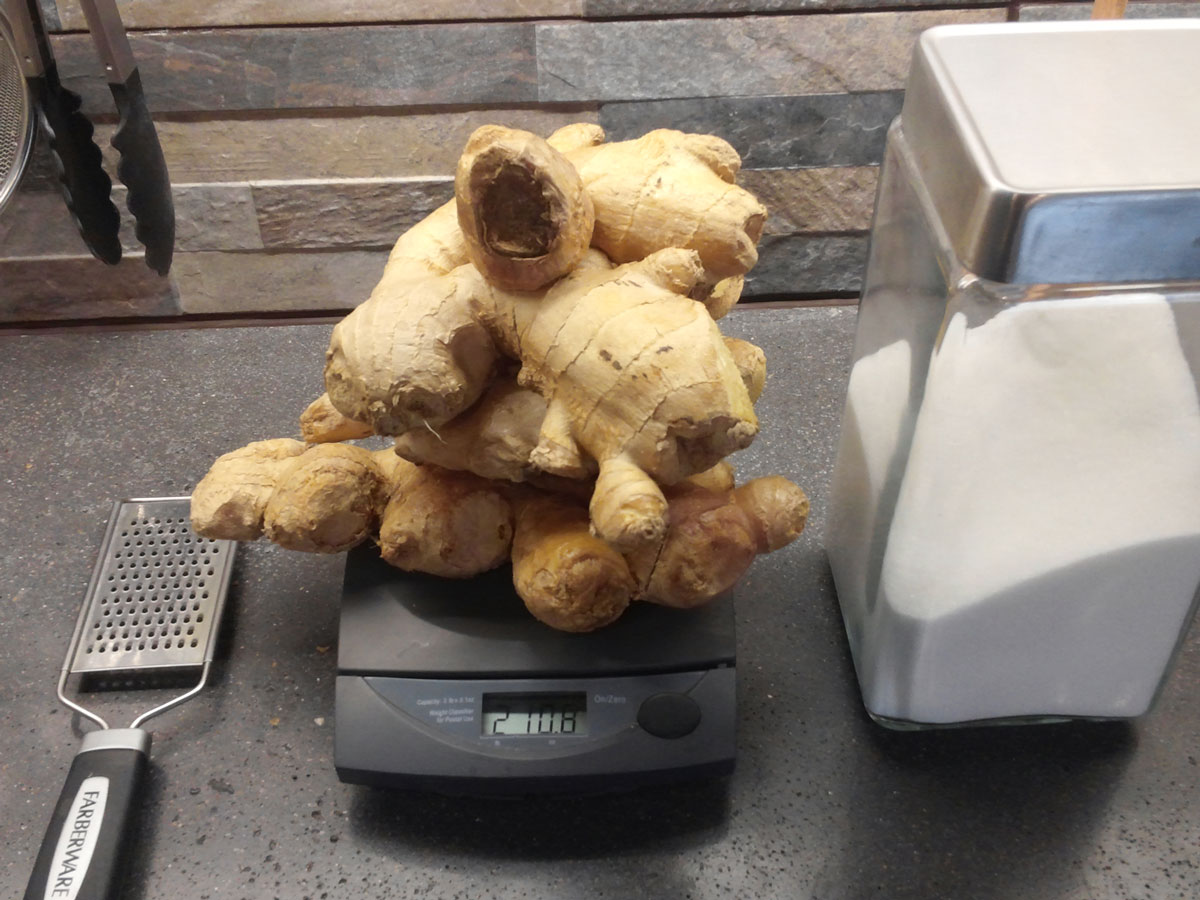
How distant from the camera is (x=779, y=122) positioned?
961mm

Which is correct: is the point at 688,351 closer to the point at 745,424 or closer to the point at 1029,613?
the point at 745,424

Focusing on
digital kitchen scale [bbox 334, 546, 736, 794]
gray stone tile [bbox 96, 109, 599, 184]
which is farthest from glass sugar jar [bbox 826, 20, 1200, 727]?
gray stone tile [bbox 96, 109, 599, 184]

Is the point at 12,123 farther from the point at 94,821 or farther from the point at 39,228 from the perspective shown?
the point at 94,821

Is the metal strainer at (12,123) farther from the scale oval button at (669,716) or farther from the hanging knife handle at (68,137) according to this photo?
the scale oval button at (669,716)

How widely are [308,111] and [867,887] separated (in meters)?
0.77

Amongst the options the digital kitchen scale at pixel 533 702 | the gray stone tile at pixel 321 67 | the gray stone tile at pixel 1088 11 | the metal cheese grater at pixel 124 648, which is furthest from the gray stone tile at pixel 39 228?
the gray stone tile at pixel 1088 11

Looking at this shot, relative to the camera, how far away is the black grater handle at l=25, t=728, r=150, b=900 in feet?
1.75

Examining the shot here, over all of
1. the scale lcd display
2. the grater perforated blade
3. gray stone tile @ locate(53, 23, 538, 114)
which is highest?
gray stone tile @ locate(53, 23, 538, 114)

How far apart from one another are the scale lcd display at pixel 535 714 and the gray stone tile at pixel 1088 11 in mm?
732

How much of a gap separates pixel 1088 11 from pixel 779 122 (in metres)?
0.28

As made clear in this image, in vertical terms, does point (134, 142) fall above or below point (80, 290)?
above

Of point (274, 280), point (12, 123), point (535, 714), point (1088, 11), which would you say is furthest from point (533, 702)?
point (1088, 11)

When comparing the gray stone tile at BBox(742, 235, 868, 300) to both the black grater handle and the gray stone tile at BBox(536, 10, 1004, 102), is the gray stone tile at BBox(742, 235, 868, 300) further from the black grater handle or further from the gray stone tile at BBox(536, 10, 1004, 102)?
the black grater handle

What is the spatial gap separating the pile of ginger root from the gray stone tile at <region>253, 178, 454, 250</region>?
0.39 meters
